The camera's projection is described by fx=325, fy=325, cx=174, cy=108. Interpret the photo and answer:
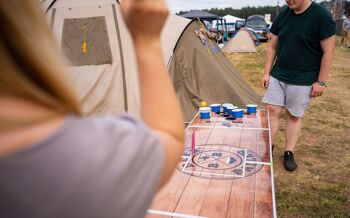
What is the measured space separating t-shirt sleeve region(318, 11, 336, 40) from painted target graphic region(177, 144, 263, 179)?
54.0 inches

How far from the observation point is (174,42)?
188 inches

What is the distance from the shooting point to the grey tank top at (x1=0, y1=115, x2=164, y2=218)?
15.0 inches

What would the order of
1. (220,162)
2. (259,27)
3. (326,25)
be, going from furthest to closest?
(259,27)
(326,25)
(220,162)

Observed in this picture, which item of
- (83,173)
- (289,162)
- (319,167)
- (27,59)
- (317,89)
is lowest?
(319,167)

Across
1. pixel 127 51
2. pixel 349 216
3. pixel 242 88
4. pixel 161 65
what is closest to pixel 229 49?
pixel 242 88

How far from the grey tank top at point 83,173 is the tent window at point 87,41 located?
12.4 ft

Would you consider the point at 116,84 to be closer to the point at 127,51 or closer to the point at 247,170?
the point at 127,51

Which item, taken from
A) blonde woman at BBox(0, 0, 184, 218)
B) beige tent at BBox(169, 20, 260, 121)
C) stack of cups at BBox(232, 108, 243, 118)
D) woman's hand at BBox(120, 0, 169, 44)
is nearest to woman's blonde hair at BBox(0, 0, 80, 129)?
blonde woman at BBox(0, 0, 184, 218)

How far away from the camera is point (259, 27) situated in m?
19.6

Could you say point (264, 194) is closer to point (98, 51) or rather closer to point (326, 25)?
point (326, 25)

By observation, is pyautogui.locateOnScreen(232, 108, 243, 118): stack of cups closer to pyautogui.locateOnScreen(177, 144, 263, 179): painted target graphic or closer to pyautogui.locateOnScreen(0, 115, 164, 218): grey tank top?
pyautogui.locateOnScreen(177, 144, 263, 179): painted target graphic

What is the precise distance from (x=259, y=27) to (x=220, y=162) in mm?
18835

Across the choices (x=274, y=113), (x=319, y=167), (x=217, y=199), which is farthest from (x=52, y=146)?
(x=319, y=167)

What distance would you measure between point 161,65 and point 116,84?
3.69 m
